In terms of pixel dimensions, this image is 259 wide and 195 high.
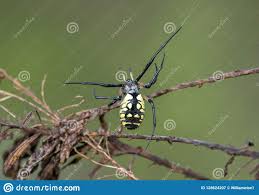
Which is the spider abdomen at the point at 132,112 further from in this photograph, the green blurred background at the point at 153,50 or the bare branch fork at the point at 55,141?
the green blurred background at the point at 153,50

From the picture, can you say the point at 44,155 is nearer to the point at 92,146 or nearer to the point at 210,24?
the point at 92,146

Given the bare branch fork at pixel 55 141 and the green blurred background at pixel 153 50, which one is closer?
the bare branch fork at pixel 55 141

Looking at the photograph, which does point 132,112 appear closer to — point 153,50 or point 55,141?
point 55,141

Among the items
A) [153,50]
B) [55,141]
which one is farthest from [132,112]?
[153,50]

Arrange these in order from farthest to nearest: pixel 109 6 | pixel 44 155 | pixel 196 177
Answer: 1. pixel 109 6
2. pixel 196 177
3. pixel 44 155

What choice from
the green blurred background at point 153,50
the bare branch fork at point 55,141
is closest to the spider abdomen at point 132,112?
the bare branch fork at point 55,141

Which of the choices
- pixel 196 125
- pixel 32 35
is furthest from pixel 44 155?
pixel 32 35
